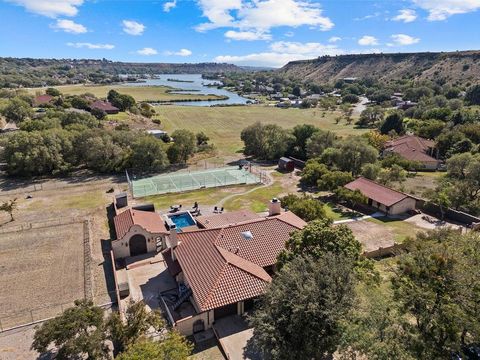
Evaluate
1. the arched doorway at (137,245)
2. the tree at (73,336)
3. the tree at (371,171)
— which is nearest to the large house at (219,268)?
the arched doorway at (137,245)

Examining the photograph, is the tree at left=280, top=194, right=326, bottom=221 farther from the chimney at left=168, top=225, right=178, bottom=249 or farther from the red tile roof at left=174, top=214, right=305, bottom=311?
the chimney at left=168, top=225, right=178, bottom=249

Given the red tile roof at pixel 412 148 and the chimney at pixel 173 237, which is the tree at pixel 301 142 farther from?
the chimney at pixel 173 237

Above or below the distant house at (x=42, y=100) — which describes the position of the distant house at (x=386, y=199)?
below

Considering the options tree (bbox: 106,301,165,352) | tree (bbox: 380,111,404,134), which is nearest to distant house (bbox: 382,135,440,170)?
tree (bbox: 380,111,404,134)

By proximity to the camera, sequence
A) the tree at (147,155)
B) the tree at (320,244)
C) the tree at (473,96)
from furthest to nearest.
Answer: the tree at (473,96)
the tree at (147,155)
the tree at (320,244)

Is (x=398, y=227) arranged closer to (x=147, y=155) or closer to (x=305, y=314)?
(x=305, y=314)

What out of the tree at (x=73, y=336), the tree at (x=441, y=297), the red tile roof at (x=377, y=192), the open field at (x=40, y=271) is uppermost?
the tree at (x=441, y=297)

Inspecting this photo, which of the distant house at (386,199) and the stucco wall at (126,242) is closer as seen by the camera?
the stucco wall at (126,242)

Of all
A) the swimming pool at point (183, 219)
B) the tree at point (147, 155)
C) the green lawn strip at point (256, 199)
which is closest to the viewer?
the swimming pool at point (183, 219)
